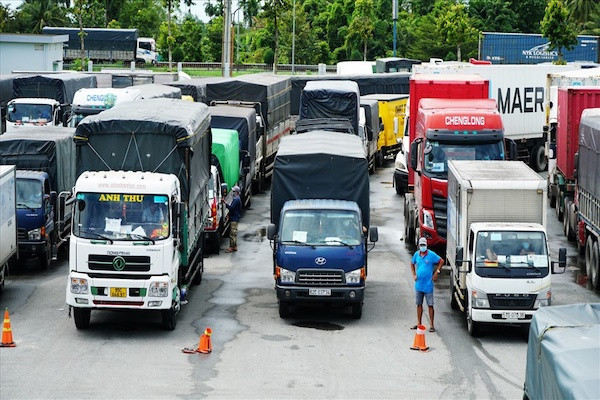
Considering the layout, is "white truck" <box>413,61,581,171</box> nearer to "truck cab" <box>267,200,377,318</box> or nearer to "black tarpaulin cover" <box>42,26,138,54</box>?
"truck cab" <box>267,200,377,318</box>

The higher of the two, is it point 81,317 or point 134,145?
point 134,145

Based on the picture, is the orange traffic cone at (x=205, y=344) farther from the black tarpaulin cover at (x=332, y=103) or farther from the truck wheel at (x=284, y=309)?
the black tarpaulin cover at (x=332, y=103)

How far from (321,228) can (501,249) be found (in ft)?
11.4

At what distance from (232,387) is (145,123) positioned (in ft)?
20.7

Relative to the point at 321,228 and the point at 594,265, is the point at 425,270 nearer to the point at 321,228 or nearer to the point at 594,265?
the point at 321,228

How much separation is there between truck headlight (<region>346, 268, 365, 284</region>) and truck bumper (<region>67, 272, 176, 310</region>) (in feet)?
11.3

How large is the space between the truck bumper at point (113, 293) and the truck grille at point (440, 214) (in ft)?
29.8

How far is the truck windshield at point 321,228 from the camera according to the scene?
883 inches

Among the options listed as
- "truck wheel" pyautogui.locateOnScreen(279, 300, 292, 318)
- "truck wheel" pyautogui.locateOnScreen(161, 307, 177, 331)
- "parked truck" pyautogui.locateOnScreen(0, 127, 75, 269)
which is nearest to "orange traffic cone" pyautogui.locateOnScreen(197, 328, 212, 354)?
"truck wheel" pyautogui.locateOnScreen(161, 307, 177, 331)

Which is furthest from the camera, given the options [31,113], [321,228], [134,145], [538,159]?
[538,159]

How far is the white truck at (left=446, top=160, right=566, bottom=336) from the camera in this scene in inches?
828

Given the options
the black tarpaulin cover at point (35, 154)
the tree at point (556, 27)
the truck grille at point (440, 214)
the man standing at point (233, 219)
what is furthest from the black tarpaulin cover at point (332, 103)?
the tree at point (556, 27)

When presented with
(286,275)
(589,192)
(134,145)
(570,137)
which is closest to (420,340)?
(286,275)

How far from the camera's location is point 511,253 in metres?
21.3
